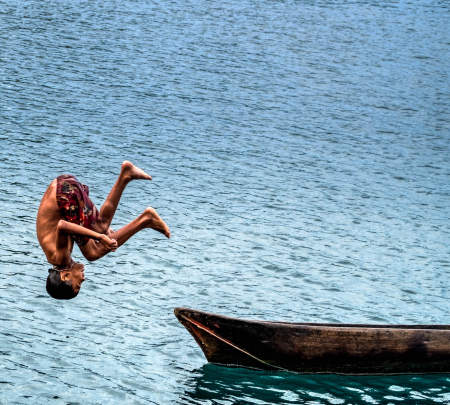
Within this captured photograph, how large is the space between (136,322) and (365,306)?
636 cm

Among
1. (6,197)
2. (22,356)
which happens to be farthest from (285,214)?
(22,356)

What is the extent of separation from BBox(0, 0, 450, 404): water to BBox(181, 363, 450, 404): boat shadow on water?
5cm

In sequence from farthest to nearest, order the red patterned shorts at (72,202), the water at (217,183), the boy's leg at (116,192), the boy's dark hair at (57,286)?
1. the water at (217,183)
2. the boy's leg at (116,192)
3. the boy's dark hair at (57,286)
4. the red patterned shorts at (72,202)

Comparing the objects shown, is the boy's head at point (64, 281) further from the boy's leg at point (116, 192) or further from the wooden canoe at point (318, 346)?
the wooden canoe at point (318, 346)

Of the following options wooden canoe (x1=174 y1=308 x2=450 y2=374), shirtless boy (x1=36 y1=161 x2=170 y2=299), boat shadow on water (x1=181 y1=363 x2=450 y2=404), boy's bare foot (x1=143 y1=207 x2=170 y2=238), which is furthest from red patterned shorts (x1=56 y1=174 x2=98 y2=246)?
boat shadow on water (x1=181 y1=363 x2=450 y2=404)

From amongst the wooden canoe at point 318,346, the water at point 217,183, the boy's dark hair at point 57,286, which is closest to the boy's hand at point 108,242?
the boy's dark hair at point 57,286

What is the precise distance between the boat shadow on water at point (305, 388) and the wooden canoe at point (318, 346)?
0.56 ft

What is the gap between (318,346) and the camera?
20.1 meters

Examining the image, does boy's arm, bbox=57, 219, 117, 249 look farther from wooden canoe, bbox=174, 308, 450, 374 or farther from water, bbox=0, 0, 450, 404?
wooden canoe, bbox=174, 308, 450, 374

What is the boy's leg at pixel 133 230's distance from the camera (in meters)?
15.4

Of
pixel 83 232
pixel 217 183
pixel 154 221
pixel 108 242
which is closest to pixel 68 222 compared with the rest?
pixel 83 232

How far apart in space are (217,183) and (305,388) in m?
14.5

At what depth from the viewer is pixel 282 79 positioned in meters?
52.2

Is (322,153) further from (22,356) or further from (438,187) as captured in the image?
(22,356)
